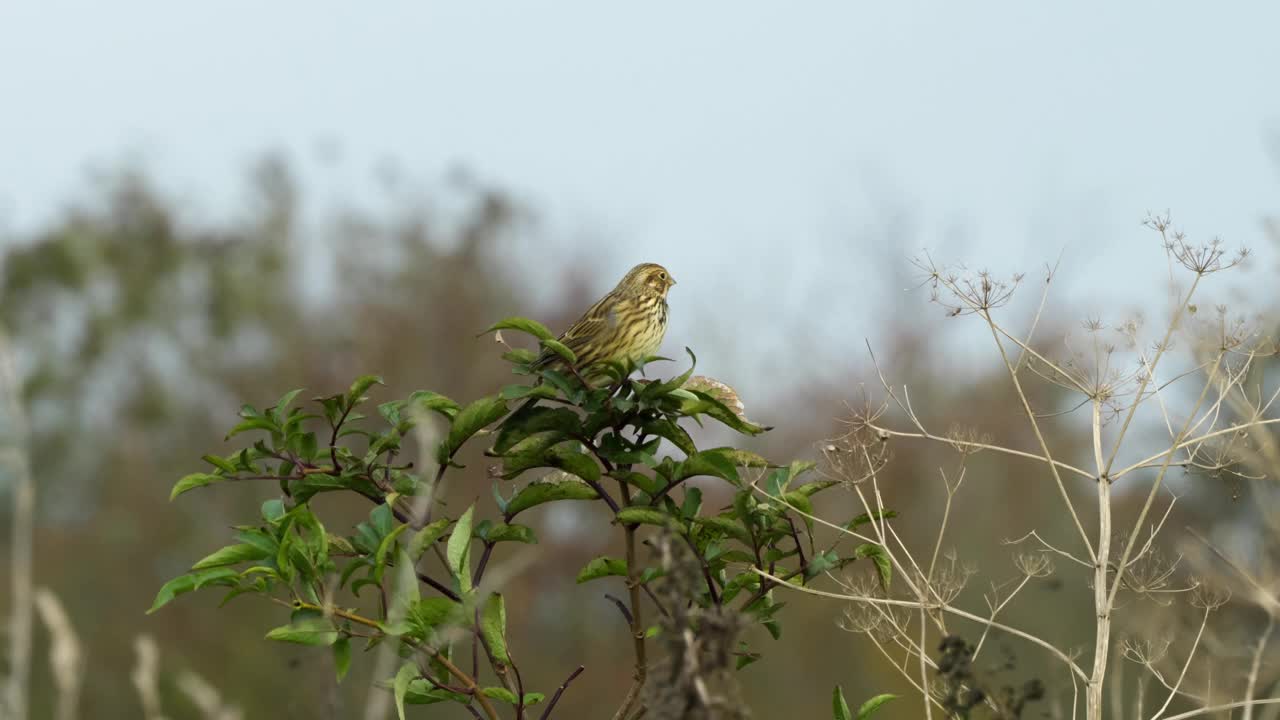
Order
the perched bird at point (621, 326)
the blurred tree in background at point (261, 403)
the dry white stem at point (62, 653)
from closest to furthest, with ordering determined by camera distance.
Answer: the dry white stem at point (62, 653), the perched bird at point (621, 326), the blurred tree in background at point (261, 403)

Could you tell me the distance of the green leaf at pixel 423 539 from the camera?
3401 millimetres

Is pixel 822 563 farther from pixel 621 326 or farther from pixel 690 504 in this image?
pixel 621 326

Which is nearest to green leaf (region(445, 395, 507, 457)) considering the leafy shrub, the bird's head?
the leafy shrub

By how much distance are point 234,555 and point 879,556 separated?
1788mm

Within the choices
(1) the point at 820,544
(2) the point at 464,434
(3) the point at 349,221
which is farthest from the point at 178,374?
(2) the point at 464,434

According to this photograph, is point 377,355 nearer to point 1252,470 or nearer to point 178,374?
point 178,374

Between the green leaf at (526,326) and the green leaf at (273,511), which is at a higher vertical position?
the green leaf at (526,326)

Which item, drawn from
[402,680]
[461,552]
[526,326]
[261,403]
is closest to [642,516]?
[461,552]

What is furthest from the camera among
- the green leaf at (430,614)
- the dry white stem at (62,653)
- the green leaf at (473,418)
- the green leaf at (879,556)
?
the green leaf at (879,556)

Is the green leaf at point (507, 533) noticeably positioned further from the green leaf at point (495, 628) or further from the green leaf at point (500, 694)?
the green leaf at point (500, 694)

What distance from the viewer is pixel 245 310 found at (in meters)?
36.0

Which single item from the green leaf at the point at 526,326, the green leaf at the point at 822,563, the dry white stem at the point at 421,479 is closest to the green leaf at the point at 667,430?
the green leaf at the point at 526,326

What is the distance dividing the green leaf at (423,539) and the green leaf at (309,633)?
27 centimetres

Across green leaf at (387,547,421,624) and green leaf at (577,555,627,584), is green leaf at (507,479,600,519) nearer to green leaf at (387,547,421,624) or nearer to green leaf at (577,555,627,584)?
green leaf at (577,555,627,584)
